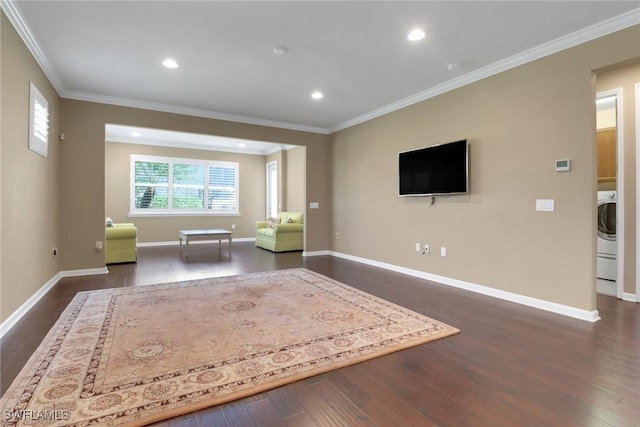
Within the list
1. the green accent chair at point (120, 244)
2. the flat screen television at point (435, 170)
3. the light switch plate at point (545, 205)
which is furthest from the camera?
the green accent chair at point (120, 244)

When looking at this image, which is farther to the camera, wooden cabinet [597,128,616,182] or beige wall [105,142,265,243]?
beige wall [105,142,265,243]

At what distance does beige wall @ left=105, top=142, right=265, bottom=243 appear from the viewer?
7.77 m

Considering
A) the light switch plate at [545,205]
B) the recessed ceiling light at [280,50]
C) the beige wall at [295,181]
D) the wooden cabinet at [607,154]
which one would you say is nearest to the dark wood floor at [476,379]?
the light switch plate at [545,205]

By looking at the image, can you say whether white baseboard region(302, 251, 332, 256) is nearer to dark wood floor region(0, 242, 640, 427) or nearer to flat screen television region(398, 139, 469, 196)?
flat screen television region(398, 139, 469, 196)

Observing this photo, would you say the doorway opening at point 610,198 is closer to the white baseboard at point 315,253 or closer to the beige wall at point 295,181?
the white baseboard at point 315,253

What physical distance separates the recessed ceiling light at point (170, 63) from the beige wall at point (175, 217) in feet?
17.4

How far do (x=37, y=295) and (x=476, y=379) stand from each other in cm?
433

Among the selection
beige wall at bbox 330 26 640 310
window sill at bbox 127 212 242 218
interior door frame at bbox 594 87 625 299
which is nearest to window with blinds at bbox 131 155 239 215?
window sill at bbox 127 212 242 218

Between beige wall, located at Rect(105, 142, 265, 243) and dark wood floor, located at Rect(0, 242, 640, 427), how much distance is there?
515 cm

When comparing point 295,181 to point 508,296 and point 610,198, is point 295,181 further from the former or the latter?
point 610,198

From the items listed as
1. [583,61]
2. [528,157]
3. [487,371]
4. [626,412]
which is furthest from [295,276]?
[583,61]

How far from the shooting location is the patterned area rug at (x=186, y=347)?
1.62 metres

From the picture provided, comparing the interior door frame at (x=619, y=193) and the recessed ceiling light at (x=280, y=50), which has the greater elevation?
the recessed ceiling light at (x=280, y=50)

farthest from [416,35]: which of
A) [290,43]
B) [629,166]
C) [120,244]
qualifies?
[120,244]
